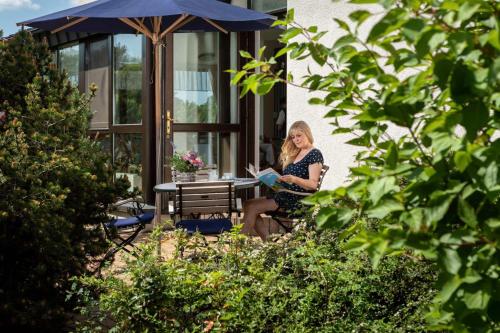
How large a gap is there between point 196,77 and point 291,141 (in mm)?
3072

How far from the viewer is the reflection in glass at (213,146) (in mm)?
8984

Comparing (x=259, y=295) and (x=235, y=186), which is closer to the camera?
(x=259, y=295)

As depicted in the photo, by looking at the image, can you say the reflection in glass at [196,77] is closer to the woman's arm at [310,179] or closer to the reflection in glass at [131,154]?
the reflection in glass at [131,154]

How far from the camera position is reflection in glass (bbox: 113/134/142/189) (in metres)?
9.41

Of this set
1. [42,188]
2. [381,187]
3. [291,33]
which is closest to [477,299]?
[381,187]

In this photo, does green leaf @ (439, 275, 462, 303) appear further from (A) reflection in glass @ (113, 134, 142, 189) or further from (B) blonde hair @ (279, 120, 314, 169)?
(A) reflection in glass @ (113, 134, 142, 189)

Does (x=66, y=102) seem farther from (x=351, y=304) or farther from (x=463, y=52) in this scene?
(x=463, y=52)

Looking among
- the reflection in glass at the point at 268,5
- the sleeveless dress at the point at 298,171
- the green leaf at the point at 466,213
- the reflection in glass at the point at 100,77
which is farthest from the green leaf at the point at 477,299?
the reflection in glass at the point at 100,77

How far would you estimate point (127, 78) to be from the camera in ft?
31.8

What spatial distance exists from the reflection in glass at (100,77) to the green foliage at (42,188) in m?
6.03

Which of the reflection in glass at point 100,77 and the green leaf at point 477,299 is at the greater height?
the reflection in glass at point 100,77

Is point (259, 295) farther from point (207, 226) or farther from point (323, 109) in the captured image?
point (323, 109)

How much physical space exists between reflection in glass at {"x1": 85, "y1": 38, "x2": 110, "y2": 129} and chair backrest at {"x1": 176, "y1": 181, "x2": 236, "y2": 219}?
4722 mm

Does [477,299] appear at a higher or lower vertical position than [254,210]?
higher
